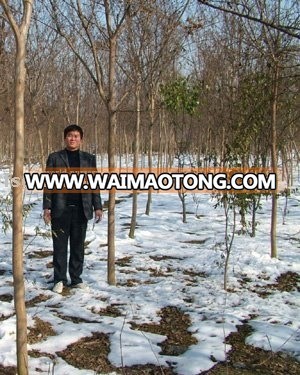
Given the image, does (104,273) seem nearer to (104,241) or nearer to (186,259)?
(186,259)

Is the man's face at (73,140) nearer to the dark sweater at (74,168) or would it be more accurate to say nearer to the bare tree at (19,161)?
the dark sweater at (74,168)

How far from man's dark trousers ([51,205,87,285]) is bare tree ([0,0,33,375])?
2.11m

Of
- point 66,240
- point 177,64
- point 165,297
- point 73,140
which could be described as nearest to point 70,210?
point 66,240

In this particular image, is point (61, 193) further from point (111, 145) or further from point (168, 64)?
point (168, 64)

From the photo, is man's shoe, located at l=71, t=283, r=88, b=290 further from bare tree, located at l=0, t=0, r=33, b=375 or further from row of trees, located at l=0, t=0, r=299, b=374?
bare tree, located at l=0, t=0, r=33, b=375

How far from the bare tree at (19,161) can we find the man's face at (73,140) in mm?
2046

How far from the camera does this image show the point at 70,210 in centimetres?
465

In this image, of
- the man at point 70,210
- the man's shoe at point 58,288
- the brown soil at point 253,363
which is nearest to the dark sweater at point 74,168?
the man at point 70,210

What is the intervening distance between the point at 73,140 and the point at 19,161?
2.15 m

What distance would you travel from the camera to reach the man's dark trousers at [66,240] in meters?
4.64

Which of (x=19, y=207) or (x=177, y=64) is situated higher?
(x=177, y=64)

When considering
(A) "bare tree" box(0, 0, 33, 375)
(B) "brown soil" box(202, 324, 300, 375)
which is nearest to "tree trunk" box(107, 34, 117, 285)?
(B) "brown soil" box(202, 324, 300, 375)

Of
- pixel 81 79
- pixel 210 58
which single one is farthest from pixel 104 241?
pixel 81 79

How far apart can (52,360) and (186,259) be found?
11.2ft
